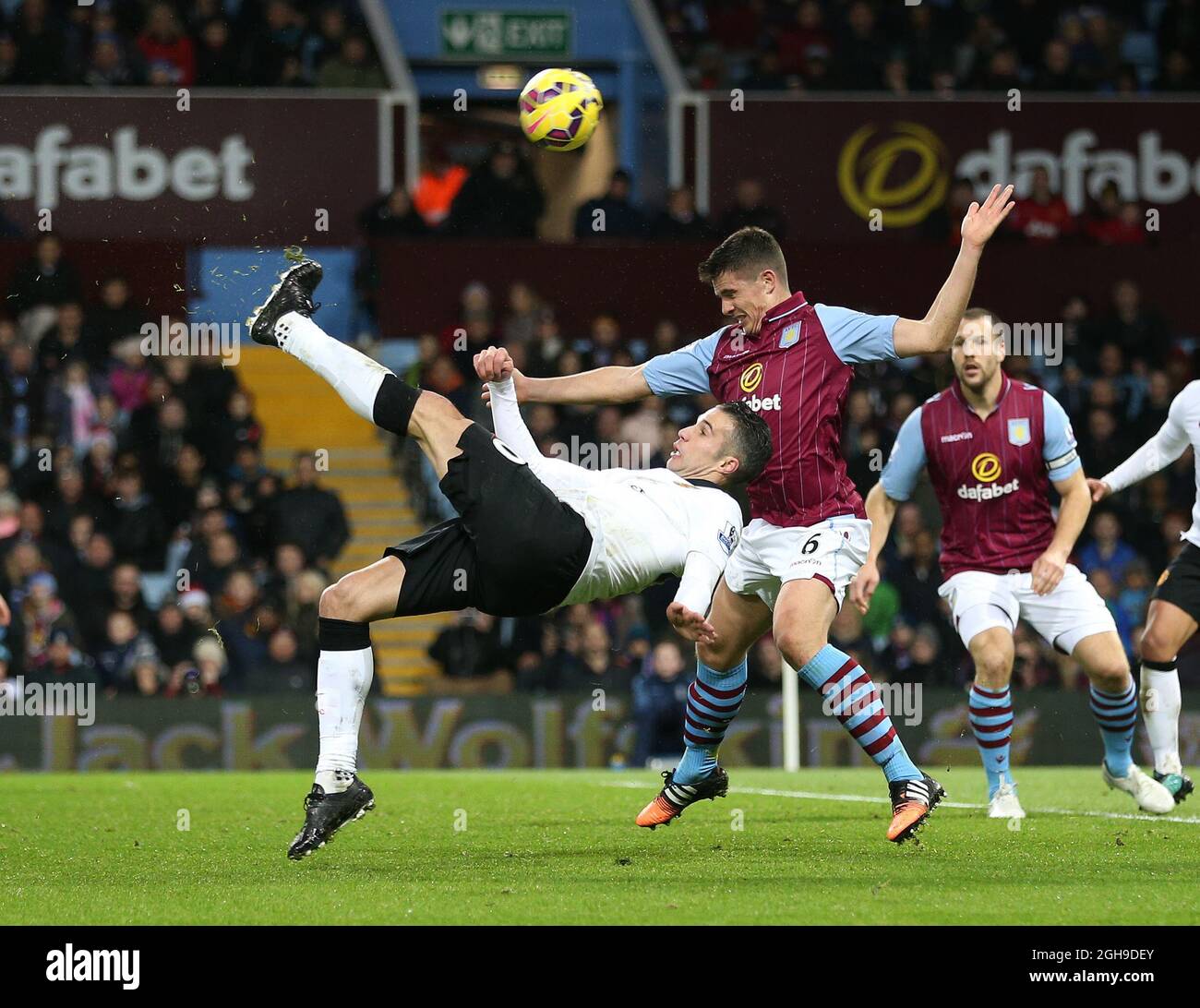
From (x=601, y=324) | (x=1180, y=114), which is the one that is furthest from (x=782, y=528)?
(x=1180, y=114)

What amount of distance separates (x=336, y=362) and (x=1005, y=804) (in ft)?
12.5

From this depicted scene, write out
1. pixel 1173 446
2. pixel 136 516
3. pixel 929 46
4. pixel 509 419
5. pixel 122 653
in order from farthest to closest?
pixel 929 46 → pixel 136 516 → pixel 122 653 → pixel 1173 446 → pixel 509 419

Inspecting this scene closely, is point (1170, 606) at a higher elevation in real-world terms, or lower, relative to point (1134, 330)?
lower

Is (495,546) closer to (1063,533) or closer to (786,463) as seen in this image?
(786,463)

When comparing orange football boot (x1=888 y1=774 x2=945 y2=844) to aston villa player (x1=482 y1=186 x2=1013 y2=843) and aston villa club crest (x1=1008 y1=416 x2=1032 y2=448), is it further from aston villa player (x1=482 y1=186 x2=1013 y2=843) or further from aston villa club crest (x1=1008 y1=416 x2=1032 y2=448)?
aston villa club crest (x1=1008 y1=416 x2=1032 y2=448)

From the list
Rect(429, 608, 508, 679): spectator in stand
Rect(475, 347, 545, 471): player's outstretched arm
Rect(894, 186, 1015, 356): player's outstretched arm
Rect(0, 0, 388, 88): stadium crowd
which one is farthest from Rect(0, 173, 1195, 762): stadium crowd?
Rect(475, 347, 545, 471): player's outstretched arm

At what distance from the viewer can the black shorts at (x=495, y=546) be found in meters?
6.49

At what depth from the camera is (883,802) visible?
31.1 feet

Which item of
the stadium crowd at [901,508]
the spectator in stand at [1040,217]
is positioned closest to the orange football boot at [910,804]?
the stadium crowd at [901,508]

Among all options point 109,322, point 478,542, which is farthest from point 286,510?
point 478,542

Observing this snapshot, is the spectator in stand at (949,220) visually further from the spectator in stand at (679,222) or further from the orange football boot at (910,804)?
the orange football boot at (910,804)

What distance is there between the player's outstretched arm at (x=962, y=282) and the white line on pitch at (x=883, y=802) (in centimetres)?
270

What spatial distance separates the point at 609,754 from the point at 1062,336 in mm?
5461

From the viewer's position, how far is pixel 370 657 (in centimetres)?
682
